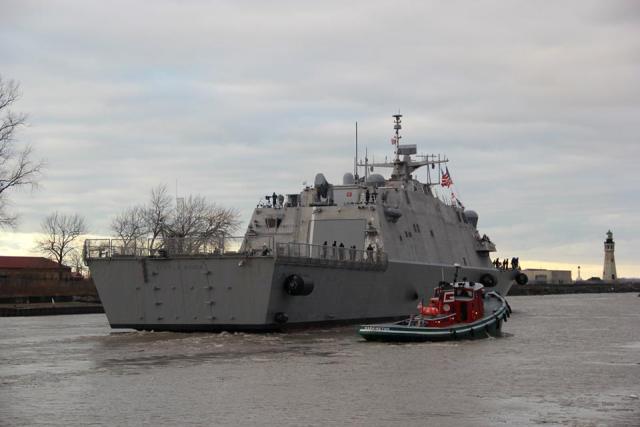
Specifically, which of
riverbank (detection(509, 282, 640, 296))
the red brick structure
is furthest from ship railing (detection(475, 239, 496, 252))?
riverbank (detection(509, 282, 640, 296))

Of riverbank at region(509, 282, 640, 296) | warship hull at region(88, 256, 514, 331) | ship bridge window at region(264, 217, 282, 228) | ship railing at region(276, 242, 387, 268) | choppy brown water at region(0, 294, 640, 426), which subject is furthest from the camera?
riverbank at region(509, 282, 640, 296)

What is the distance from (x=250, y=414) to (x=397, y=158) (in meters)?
31.4

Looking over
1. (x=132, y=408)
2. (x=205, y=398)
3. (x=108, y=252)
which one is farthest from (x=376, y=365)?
(x=108, y=252)

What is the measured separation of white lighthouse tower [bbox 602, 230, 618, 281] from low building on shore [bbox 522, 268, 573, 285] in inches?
324

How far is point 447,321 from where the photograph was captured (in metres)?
31.3

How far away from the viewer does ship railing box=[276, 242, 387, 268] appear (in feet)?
102

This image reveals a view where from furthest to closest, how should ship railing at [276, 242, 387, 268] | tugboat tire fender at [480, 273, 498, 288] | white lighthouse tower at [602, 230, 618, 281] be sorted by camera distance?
white lighthouse tower at [602, 230, 618, 281]
tugboat tire fender at [480, 273, 498, 288]
ship railing at [276, 242, 387, 268]

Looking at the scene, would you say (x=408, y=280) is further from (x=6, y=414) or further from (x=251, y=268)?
(x=6, y=414)

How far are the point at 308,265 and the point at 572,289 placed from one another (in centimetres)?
11350

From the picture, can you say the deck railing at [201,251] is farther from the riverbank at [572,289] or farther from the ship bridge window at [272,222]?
the riverbank at [572,289]

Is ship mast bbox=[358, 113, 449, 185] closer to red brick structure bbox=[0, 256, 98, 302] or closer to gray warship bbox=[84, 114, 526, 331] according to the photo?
gray warship bbox=[84, 114, 526, 331]

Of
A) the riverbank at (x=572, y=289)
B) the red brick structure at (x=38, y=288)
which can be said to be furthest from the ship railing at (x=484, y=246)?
the riverbank at (x=572, y=289)

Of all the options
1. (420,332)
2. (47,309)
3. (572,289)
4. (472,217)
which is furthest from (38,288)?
(572,289)

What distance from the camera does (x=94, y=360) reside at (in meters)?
25.1
